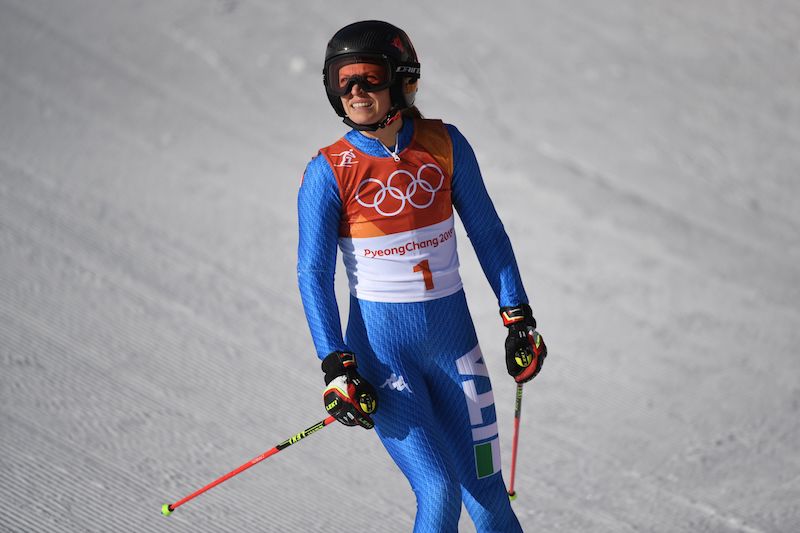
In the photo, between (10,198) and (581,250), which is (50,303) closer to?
(10,198)

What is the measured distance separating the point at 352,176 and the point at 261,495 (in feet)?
6.12

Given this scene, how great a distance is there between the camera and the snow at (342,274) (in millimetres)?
4238

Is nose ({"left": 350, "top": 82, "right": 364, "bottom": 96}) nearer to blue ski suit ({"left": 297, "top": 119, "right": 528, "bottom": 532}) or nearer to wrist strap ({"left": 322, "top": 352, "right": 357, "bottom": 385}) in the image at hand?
blue ski suit ({"left": 297, "top": 119, "right": 528, "bottom": 532})

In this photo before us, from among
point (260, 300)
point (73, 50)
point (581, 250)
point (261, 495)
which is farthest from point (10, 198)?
point (581, 250)

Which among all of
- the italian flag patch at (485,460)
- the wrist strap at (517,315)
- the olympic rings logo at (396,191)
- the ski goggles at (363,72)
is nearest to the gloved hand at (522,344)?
the wrist strap at (517,315)

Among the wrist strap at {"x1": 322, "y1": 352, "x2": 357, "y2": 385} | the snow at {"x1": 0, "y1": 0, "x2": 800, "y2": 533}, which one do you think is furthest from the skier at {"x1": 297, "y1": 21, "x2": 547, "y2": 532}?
the snow at {"x1": 0, "y1": 0, "x2": 800, "y2": 533}

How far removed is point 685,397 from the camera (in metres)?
5.04

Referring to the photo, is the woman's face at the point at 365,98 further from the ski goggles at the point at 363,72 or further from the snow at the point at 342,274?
the snow at the point at 342,274

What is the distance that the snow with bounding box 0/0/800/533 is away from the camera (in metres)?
4.24

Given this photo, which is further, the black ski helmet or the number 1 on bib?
the number 1 on bib

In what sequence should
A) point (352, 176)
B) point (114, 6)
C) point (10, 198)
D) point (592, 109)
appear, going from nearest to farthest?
point (352, 176) → point (10, 198) → point (592, 109) → point (114, 6)

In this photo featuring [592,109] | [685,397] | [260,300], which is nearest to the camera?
[685,397]

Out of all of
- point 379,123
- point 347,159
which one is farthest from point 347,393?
point 379,123

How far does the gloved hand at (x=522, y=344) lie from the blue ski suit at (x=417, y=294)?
4cm
